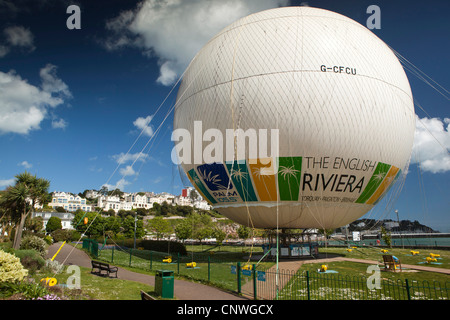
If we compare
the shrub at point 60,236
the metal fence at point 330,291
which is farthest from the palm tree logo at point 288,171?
the shrub at point 60,236

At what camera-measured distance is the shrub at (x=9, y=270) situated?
7.62 m

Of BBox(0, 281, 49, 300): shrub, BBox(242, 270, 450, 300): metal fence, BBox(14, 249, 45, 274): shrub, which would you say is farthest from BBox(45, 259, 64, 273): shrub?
BBox(242, 270, 450, 300): metal fence

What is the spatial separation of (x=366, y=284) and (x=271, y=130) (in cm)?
814

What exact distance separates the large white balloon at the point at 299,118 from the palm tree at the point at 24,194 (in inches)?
463

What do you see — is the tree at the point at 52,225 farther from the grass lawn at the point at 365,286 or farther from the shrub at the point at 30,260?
the grass lawn at the point at 365,286

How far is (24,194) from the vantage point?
19250 millimetres

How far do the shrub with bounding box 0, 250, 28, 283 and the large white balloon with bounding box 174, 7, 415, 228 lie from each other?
34.6 feet

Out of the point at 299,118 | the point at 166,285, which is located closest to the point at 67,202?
the point at 299,118

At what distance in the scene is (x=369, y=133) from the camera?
50.9 ft

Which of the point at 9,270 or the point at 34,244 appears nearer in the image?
the point at 9,270

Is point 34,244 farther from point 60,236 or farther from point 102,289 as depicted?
point 60,236

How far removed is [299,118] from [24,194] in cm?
1863

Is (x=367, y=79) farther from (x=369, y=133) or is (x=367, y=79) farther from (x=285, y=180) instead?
(x=285, y=180)

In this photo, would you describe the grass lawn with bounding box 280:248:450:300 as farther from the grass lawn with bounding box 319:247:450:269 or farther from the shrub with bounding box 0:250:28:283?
the shrub with bounding box 0:250:28:283
